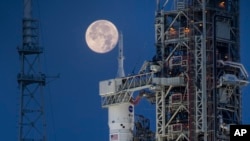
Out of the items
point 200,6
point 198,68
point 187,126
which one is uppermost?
point 200,6

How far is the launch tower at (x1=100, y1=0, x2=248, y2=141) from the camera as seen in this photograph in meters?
86.2

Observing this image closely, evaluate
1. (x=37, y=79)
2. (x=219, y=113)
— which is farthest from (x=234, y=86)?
(x=37, y=79)

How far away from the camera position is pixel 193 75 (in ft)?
287

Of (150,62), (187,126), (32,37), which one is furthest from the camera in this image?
(32,37)

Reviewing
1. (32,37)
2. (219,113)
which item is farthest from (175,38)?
(32,37)

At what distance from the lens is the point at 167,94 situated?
8938cm

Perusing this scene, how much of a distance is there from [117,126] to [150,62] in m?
8.28

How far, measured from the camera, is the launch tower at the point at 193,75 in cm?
8625

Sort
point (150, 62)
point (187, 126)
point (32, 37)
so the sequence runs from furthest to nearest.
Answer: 1. point (32, 37)
2. point (150, 62)
3. point (187, 126)

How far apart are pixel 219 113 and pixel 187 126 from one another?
3.76m

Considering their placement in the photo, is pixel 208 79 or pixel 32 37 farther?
pixel 32 37

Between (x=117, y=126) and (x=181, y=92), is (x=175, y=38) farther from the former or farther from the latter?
(x=117, y=126)

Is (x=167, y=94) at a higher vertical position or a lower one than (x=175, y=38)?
lower

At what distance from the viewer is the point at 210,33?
88.7 meters
